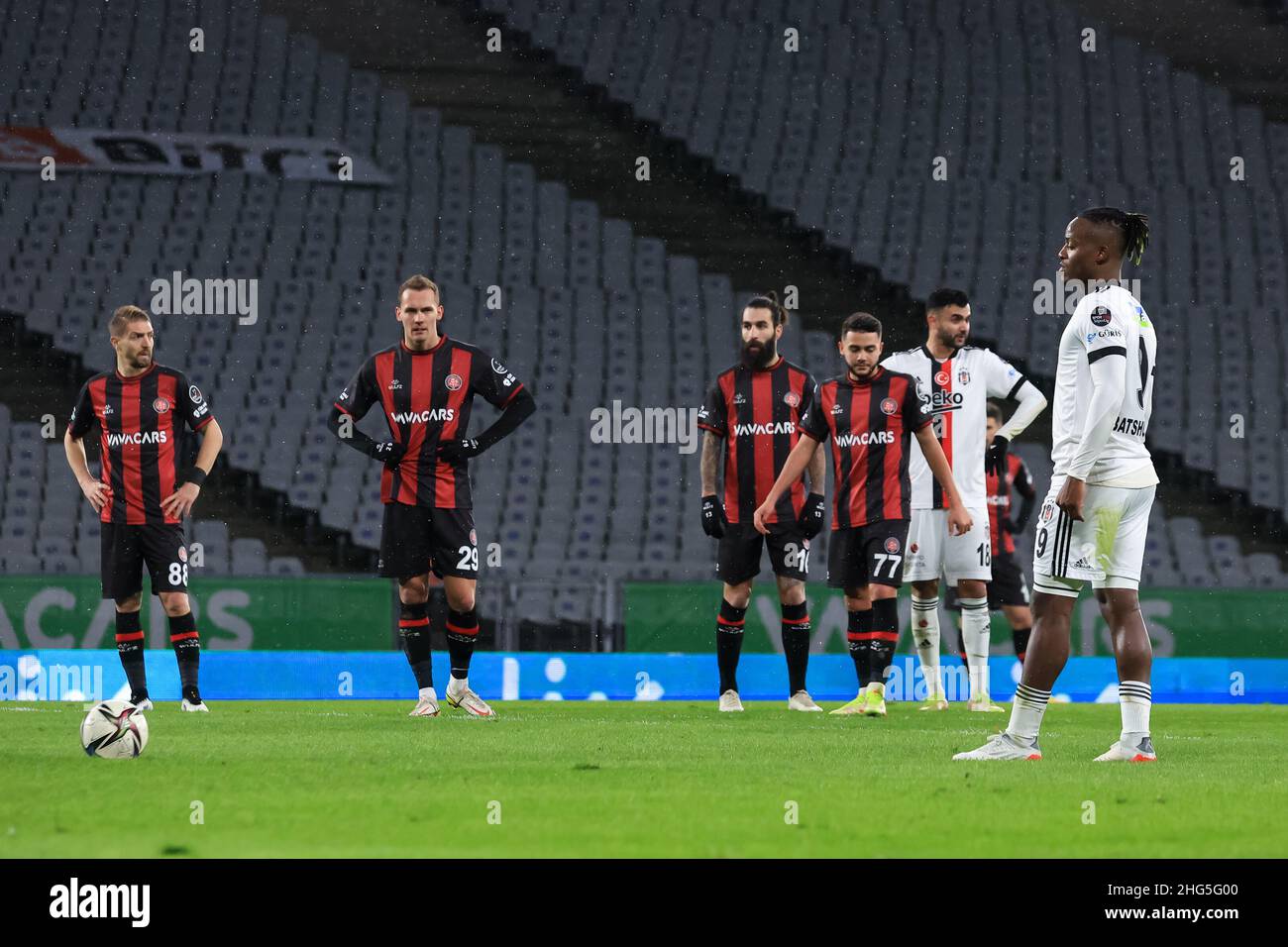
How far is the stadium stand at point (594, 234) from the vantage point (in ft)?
57.3

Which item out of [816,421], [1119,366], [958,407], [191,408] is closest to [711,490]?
[816,421]

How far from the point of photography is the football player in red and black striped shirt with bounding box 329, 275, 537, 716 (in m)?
8.51

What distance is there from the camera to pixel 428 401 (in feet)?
28.2

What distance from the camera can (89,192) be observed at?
20.1 meters

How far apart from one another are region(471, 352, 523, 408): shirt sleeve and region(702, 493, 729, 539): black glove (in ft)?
4.17

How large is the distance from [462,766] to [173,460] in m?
4.19

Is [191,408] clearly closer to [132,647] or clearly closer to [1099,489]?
[132,647]

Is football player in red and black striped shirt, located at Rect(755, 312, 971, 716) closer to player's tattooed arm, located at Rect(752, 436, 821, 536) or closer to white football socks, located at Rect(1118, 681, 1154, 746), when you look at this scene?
player's tattooed arm, located at Rect(752, 436, 821, 536)

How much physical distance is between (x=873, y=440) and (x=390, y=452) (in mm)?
2611

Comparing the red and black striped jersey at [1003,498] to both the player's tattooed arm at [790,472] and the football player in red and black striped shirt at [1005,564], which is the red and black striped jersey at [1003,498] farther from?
the player's tattooed arm at [790,472]

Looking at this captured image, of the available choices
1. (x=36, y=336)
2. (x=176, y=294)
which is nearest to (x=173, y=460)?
(x=176, y=294)

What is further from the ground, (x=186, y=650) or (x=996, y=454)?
(x=996, y=454)
